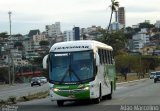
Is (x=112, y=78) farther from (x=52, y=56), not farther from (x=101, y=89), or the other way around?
(x=52, y=56)

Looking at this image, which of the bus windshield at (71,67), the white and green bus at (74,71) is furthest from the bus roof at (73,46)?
the bus windshield at (71,67)

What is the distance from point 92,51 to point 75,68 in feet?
3.74

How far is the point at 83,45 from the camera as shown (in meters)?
25.2

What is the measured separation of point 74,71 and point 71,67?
24cm

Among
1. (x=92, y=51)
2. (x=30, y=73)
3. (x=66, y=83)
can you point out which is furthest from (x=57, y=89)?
(x=30, y=73)

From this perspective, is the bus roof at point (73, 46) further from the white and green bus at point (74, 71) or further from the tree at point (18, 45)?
the tree at point (18, 45)

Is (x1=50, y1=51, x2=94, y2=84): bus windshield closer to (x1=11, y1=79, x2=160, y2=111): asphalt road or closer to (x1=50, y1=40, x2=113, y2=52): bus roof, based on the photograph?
(x1=50, y1=40, x2=113, y2=52): bus roof

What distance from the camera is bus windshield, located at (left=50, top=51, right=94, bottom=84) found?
80.4ft

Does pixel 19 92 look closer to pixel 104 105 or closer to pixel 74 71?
pixel 74 71

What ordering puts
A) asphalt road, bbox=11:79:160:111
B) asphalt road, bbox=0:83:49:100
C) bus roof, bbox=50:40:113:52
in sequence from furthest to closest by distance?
asphalt road, bbox=0:83:49:100 → bus roof, bbox=50:40:113:52 → asphalt road, bbox=11:79:160:111

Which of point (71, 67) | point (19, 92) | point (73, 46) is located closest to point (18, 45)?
point (19, 92)

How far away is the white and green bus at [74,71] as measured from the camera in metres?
24.3

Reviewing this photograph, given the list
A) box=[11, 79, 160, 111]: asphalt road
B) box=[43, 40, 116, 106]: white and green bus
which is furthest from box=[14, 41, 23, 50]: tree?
box=[43, 40, 116, 106]: white and green bus

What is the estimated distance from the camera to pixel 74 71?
24.6 metres
